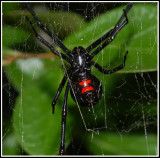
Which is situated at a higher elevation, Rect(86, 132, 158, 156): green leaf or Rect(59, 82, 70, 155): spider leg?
Rect(59, 82, 70, 155): spider leg

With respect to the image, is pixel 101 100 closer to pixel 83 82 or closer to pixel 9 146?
pixel 83 82

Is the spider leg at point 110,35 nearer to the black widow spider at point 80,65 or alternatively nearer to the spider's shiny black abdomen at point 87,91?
the black widow spider at point 80,65

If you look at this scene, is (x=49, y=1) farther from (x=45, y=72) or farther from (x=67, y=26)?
(x=45, y=72)

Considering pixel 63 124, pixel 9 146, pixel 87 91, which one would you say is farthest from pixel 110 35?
pixel 9 146

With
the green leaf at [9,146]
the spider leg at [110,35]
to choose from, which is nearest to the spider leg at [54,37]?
the spider leg at [110,35]

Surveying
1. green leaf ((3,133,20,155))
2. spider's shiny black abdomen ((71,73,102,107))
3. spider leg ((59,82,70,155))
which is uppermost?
spider's shiny black abdomen ((71,73,102,107))

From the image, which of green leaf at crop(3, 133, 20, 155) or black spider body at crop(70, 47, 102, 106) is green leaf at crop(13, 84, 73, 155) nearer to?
black spider body at crop(70, 47, 102, 106)

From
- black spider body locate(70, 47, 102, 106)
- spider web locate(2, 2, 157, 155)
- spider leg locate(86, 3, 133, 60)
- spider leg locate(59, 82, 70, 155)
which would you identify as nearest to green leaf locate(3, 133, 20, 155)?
spider web locate(2, 2, 157, 155)
